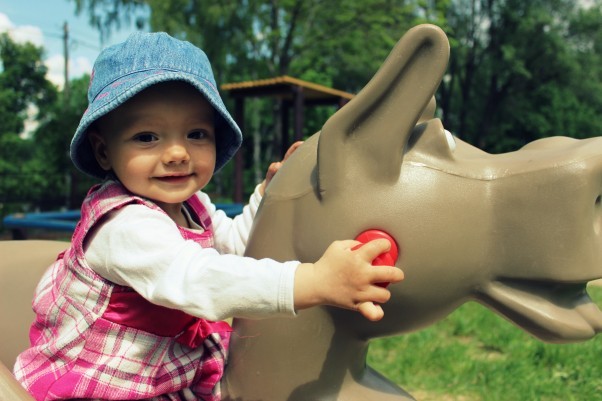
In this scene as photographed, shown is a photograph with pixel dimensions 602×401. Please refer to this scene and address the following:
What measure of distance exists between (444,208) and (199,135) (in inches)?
17.0

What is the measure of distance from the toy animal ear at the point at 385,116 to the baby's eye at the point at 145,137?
0.28m

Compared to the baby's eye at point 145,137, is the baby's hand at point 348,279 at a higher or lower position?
lower

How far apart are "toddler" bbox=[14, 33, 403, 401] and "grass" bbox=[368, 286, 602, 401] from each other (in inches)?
A: 51.1

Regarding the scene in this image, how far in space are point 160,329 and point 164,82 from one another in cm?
41

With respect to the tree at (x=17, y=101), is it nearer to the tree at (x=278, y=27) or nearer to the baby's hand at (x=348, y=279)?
the tree at (x=278, y=27)

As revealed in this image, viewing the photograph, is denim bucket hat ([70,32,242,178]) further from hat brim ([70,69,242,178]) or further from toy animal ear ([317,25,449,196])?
toy animal ear ([317,25,449,196])

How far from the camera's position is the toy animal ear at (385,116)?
2.38 ft

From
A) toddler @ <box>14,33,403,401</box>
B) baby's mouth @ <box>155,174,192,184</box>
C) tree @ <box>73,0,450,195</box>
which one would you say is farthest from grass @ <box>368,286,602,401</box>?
tree @ <box>73,0,450,195</box>

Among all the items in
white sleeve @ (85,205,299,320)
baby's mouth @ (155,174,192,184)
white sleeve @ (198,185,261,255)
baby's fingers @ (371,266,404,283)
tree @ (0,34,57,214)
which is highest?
baby's mouth @ (155,174,192,184)

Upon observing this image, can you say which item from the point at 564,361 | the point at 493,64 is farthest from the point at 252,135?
the point at 564,361

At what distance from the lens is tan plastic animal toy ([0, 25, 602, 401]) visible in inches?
29.2

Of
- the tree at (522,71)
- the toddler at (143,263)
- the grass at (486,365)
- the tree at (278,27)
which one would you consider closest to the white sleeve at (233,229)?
the toddler at (143,263)

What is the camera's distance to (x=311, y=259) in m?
0.84

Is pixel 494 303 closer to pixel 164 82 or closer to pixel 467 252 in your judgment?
pixel 467 252
